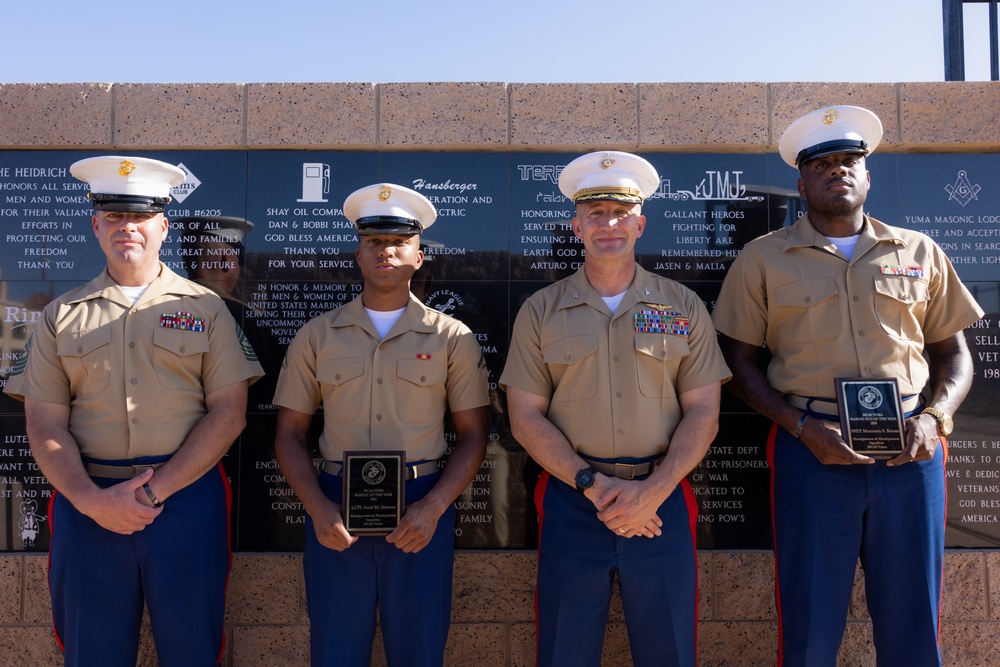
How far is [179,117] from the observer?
3.78 meters

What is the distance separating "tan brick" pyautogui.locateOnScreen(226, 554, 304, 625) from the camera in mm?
3596

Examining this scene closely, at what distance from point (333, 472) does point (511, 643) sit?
1.43 meters

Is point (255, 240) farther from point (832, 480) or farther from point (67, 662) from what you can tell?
point (832, 480)

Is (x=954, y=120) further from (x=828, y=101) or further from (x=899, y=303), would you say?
(x=899, y=303)

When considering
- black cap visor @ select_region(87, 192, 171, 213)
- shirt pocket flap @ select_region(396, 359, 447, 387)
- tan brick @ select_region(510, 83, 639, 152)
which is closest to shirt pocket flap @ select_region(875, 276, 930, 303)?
tan brick @ select_region(510, 83, 639, 152)

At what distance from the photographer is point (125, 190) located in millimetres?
3008

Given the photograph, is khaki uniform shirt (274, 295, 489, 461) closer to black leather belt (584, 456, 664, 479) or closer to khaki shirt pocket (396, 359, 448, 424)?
khaki shirt pocket (396, 359, 448, 424)

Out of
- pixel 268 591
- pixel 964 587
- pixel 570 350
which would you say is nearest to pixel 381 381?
pixel 570 350

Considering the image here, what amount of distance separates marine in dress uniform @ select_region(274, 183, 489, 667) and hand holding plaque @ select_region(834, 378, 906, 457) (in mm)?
1449

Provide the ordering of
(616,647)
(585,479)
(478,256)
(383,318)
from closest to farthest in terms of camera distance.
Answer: (585,479) → (383,318) → (616,647) → (478,256)

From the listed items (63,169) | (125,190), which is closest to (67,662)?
Answer: (125,190)

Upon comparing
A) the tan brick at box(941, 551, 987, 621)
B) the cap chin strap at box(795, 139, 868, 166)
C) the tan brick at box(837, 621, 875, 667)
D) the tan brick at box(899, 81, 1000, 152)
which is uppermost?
the tan brick at box(899, 81, 1000, 152)

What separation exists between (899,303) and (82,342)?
135 inches

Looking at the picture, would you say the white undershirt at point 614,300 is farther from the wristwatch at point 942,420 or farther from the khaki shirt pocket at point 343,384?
the wristwatch at point 942,420
